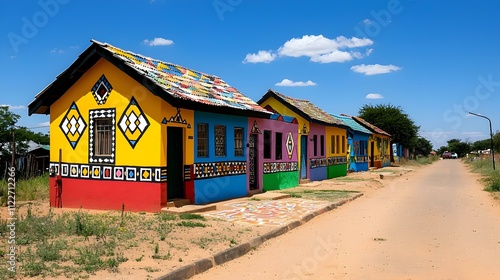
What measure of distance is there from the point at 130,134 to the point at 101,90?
1734 millimetres

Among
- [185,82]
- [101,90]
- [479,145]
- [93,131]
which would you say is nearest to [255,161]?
[185,82]

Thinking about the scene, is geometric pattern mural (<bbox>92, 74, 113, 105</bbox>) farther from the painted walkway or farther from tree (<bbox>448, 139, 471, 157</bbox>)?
tree (<bbox>448, 139, 471, 157</bbox>)

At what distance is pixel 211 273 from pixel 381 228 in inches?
195

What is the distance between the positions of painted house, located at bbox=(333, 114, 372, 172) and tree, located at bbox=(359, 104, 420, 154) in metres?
16.2

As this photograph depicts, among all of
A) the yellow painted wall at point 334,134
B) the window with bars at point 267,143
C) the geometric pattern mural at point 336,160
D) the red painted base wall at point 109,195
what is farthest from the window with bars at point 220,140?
the geometric pattern mural at point 336,160

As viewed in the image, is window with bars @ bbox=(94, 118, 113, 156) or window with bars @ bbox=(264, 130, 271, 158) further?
window with bars @ bbox=(264, 130, 271, 158)

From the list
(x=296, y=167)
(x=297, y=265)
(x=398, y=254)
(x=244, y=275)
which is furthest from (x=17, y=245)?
(x=296, y=167)

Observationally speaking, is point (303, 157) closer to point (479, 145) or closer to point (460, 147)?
point (479, 145)

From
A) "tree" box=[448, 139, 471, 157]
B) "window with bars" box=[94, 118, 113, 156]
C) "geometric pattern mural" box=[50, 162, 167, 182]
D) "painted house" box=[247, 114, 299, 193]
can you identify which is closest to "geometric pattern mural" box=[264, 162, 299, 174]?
"painted house" box=[247, 114, 299, 193]

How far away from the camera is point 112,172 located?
495 inches

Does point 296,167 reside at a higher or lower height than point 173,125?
lower

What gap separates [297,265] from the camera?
22.4 ft

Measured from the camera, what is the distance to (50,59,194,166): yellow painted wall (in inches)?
467

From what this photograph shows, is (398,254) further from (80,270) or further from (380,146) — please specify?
(380,146)
